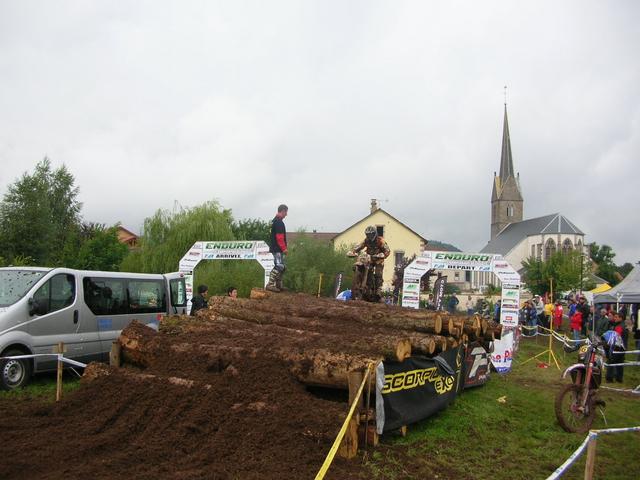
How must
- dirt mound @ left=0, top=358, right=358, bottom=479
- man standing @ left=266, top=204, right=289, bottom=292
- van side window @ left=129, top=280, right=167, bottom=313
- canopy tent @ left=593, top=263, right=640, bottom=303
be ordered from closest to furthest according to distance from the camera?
dirt mound @ left=0, top=358, right=358, bottom=479 < man standing @ left=266, top=204, right=289, bottom=292 < van side window @ left=129, top=280, right=167, bottom=313 < canopy tent @ left=593, top=263, right=640, bottom=303

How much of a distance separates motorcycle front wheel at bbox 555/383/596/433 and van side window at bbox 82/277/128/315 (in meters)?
8.85

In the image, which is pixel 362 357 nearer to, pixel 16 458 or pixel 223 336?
pixel 223 336

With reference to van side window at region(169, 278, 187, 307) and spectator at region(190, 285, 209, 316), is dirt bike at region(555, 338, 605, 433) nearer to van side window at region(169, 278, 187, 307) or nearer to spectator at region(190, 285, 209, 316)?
spectator at region(190, 285, 209, 316)

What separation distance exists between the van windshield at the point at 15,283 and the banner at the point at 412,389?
6839 millimetres

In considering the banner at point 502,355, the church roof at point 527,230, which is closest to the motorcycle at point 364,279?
the banner at point 502,355

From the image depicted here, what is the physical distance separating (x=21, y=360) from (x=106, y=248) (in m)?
22.3

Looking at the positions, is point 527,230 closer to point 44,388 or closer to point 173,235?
point 173,235

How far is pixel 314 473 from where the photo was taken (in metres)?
5.26

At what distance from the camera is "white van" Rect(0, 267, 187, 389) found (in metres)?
9.12

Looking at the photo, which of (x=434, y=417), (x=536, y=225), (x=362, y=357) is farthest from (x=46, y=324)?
(x=536, y=225)

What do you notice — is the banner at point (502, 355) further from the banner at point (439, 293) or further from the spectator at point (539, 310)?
the spectator at point (539, 310)

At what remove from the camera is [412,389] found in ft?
24.3

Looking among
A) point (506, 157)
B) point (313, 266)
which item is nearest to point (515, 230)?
point (506, 157)

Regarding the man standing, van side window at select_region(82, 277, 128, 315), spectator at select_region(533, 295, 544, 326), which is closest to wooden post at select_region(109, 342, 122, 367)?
van side window at select_region(82, 277, 128, 315)
